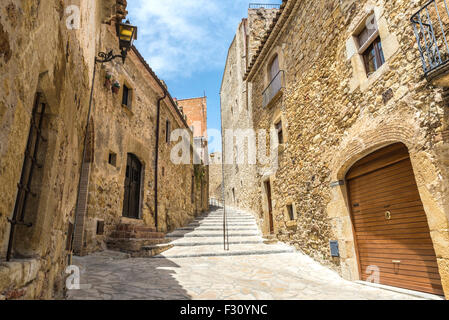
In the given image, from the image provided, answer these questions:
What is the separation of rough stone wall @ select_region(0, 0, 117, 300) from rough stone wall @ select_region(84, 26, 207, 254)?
2.80m

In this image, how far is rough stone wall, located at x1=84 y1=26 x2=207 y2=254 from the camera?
593 cm

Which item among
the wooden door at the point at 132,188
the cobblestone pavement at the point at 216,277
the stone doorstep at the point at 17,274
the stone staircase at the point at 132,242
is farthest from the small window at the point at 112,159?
the stone doorstep at the point at 17,274

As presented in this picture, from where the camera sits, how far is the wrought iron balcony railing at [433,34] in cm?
311

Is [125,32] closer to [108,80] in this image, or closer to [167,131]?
[108,80]

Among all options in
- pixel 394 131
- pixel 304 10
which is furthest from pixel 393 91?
pixel 304 10

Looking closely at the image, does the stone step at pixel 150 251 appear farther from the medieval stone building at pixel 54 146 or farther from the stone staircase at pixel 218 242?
the medieval stone building at pixel 54 146

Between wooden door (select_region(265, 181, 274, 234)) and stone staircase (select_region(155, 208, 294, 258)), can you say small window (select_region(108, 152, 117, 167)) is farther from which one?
wooden door (select_region(265, 181, 274, 234))

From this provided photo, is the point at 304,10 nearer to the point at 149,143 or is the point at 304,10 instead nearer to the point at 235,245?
the point at 149,143

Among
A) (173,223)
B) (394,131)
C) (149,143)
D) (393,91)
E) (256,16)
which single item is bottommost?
(173,223)

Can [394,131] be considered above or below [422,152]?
above

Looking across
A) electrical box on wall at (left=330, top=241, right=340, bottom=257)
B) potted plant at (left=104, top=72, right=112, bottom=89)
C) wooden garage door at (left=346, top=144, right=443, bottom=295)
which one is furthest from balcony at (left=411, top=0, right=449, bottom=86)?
potted plant at (left=104, top=72, right=112, bottom=89)

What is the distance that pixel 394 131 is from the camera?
12.5 ft
